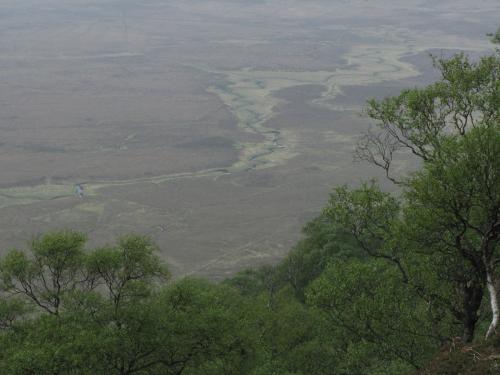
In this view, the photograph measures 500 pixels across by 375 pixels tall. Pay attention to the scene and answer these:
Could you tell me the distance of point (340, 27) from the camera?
174 m

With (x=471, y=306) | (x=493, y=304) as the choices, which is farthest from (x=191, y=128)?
(x=493, y=304)

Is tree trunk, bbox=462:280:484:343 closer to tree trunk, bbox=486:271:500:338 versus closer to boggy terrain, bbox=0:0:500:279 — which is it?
tree trunk, bbox=486:271:500:338

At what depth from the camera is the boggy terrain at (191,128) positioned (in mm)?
52812

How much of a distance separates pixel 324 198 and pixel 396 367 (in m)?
41.1

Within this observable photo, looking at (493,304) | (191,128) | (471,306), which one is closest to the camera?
(493,304)

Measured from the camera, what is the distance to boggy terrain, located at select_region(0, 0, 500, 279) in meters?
52.8

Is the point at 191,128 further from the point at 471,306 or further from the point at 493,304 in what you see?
the point at 493,304

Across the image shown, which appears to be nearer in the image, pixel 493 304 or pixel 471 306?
pixel 493 304

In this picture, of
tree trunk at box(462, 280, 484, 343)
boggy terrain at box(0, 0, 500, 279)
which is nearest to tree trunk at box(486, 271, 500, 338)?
tree trunk at box(462, 280, 484, 343)

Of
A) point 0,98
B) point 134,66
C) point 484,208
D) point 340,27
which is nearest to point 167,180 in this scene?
point 0,98

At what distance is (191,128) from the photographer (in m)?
79.2

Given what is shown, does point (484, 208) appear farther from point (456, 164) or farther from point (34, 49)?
point (34, 49)

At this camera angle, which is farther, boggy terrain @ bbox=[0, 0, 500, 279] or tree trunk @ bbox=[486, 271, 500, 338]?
boggy terrain @ bbox=[0, 0, 500, 279]

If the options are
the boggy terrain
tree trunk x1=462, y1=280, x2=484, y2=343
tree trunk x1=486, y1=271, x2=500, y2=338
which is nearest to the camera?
tree trunk x1=486, y1=271, x2=500, y2=338
